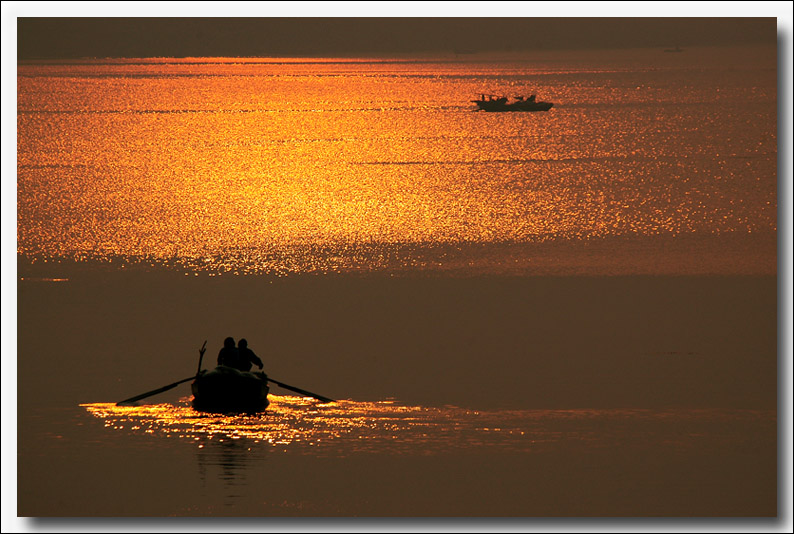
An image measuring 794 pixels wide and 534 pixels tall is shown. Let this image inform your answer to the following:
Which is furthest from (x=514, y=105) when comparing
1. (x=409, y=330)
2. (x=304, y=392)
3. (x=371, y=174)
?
(x=304, y=392)

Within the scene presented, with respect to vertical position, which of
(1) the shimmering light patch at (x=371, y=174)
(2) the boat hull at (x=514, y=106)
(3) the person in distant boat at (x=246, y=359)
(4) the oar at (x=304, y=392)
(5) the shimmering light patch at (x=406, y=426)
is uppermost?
(2) the boat hull at (x=514, y=106)

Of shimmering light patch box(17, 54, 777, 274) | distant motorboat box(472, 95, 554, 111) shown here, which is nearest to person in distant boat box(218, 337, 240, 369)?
shimmering light patch box(17, 54, 777, 274)

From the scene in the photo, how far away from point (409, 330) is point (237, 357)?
549cm

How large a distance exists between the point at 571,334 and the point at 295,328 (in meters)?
5.16

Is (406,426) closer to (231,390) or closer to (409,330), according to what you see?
(231,390)

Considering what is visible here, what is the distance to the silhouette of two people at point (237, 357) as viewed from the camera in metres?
20.6

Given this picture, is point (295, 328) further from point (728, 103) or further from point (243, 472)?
point (728, 103)

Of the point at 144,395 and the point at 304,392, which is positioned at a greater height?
the point at 304,392

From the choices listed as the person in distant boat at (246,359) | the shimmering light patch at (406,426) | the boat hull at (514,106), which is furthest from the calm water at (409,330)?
the boat hull at (514,106)

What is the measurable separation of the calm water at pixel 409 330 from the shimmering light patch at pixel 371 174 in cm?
25

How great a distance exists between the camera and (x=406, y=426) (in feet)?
63.1

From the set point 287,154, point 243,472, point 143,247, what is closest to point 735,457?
point 243,472

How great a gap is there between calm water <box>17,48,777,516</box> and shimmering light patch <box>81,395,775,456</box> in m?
0.06

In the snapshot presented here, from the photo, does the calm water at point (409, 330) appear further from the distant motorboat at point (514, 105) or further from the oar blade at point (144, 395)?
the distant motorboat at point (514, 105)
